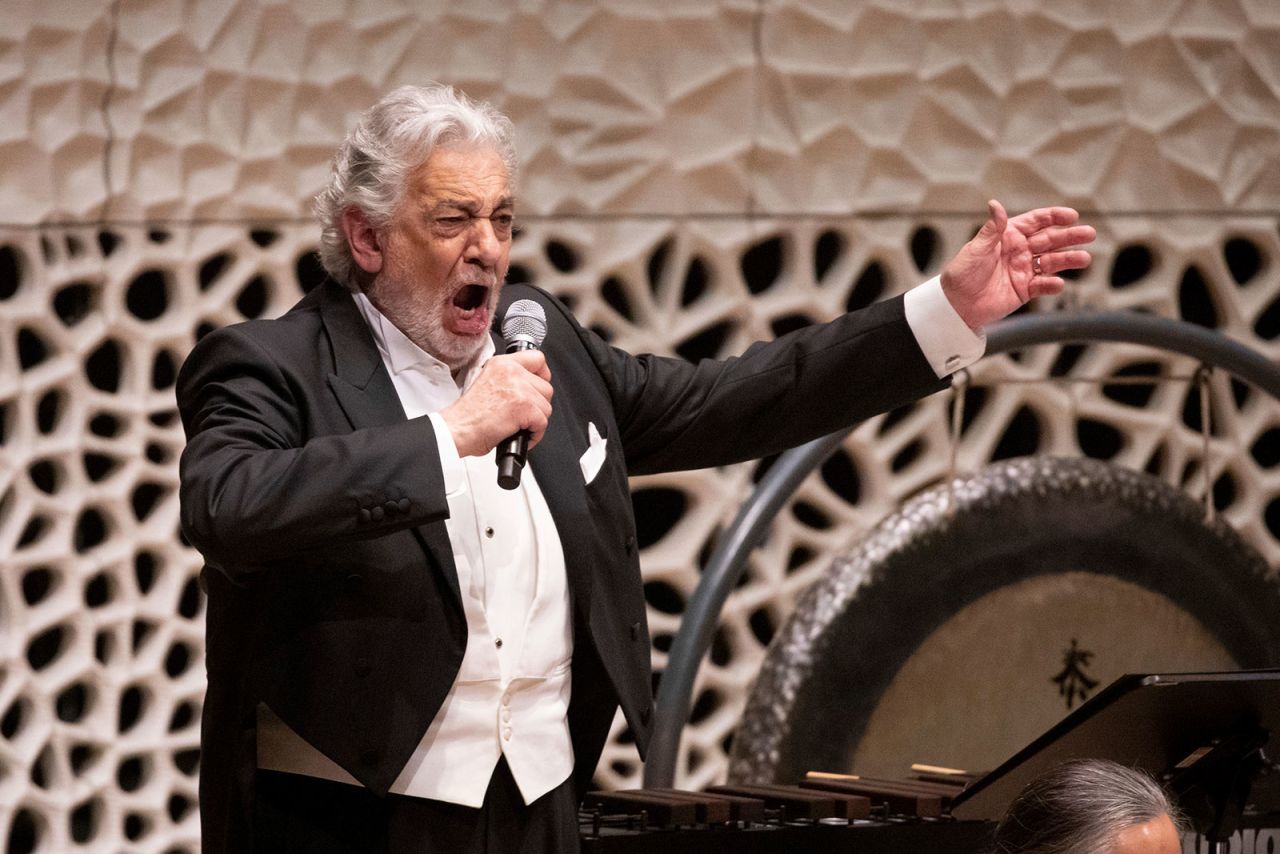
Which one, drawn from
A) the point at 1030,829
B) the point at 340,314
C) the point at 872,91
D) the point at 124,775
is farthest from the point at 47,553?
the point at 1030,829

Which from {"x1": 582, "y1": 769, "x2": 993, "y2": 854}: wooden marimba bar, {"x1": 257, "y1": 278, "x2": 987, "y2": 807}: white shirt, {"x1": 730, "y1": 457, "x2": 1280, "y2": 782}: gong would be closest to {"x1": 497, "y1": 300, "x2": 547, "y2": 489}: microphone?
{"x1": 257, "y1": 278, "x2": 987, "y2": 807}: white shirt

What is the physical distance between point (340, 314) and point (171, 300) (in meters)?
1.64

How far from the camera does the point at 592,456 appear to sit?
6.40 ft

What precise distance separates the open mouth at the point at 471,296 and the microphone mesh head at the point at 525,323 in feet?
0.12

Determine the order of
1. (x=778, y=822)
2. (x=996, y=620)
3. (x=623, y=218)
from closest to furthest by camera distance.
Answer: (x=778, y=822)
(x=996, y=620)
(x=623, y=218)

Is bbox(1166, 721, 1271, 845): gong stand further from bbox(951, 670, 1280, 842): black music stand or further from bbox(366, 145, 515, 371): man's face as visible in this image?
bbox(366, 145, 515, 371): man's face

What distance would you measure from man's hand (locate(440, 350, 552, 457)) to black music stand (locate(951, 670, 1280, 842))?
0.80 m

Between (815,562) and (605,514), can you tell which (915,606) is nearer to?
(815,562)

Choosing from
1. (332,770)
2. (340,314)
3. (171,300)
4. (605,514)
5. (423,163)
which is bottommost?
(332,770)

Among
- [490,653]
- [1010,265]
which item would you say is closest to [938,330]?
[1010,265]

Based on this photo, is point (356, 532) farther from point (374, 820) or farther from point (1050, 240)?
point (1050, 240)

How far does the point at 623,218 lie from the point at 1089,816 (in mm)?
2350

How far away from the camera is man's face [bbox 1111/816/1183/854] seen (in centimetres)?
152

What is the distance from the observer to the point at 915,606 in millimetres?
3344
